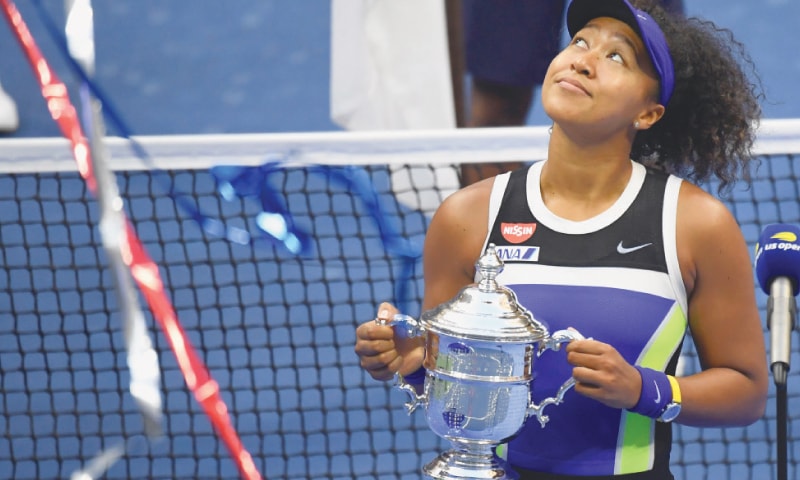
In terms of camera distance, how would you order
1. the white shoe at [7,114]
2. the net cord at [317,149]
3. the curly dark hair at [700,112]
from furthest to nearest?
the white shoe at [7,114] → the net cord at [317,149] → the curly dark hair at [700,112]

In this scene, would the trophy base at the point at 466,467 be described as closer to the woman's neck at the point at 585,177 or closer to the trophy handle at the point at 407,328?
the trophy handle at the point at 407,328

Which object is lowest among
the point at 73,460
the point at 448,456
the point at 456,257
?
the point at 73,460

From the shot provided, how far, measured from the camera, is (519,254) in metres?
1.65

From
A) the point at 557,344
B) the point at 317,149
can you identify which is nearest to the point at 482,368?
the point at 557,344

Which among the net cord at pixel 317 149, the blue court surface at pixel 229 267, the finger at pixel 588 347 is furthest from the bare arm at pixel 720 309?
the blue court surface at pixel 229 267

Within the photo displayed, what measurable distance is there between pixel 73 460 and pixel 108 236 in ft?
6.46

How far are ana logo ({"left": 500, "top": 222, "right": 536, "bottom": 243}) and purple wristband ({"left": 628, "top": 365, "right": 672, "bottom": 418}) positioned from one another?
231 millimetres

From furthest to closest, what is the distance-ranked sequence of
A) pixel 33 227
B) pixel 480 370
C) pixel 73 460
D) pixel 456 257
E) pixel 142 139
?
pixel 33 227 < pixel 73 460 < pixel 142 139 < pixel 456 257 < pixel 480 370

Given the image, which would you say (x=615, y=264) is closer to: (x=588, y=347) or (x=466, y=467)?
(x=588, y=347)

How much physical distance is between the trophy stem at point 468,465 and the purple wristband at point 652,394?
173mm

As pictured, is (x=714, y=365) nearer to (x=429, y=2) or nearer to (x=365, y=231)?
(x=429, y=2)

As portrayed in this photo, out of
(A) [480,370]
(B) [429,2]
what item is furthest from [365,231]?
(A) [480,370]

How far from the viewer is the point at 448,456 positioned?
1.51 metres

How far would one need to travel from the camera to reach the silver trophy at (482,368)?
144 centimetres
